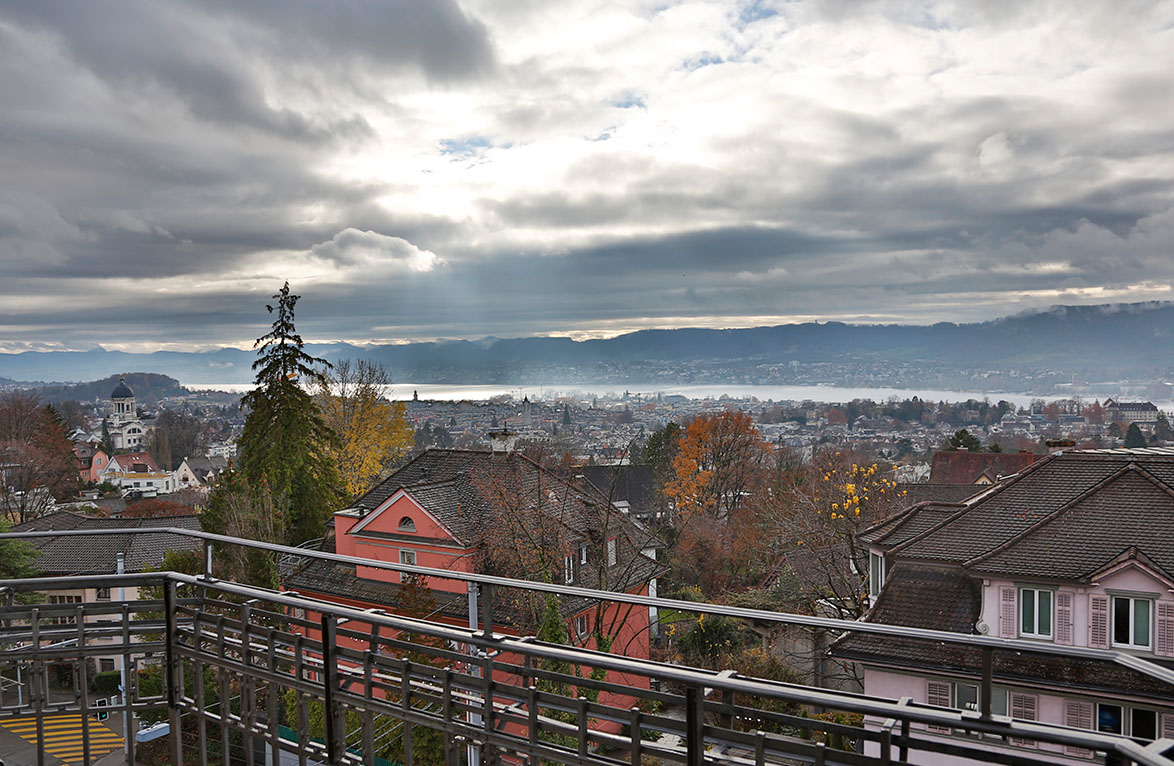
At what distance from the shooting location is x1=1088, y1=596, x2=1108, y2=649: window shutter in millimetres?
11789

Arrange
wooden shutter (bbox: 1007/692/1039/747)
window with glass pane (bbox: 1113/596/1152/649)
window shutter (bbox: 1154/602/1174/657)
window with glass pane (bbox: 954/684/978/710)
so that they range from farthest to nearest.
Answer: window with glass pane (bbox: 1113/596/1152/649) → window with glass pane (bbox: 954/684/978/710) → window shutter (bbox: 1154/602/1174/657) → wooden shutter (bbox: 1007/692/1039/747)

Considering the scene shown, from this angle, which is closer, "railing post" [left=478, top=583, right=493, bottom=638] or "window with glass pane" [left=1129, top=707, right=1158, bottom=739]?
"railing post" [left=478, top=583, right=493, bottom=638]

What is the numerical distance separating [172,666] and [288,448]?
22025 mm

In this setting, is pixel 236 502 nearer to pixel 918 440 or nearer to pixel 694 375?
pixel 918 440

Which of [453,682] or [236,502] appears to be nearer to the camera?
[453,682]

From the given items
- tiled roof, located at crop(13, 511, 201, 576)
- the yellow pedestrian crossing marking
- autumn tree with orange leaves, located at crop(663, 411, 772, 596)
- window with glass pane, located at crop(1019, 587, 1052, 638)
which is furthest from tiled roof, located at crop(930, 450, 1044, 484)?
the yellow pedestrian crossing marking

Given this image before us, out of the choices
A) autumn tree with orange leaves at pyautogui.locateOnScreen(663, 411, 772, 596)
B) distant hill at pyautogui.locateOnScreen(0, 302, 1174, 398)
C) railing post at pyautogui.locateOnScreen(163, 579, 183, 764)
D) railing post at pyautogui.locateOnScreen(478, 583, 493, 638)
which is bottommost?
autumn tree with orange leaves at pyautogui.locateOnScreen(663, 411, 772, 596)

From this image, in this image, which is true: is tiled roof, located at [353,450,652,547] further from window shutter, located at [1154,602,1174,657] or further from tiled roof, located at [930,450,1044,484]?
tiled roof, located at [930,450,1044,484]

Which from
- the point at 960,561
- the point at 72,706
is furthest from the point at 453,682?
the point at 960,561

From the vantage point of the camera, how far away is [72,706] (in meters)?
4.70

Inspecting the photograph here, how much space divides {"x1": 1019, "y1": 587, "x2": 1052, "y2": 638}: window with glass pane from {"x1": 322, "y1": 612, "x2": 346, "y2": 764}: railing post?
12257 mm

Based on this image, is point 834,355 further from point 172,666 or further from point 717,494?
point 172,666

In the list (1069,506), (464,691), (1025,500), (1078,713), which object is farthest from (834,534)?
(464,691)

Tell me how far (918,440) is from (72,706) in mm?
78370
